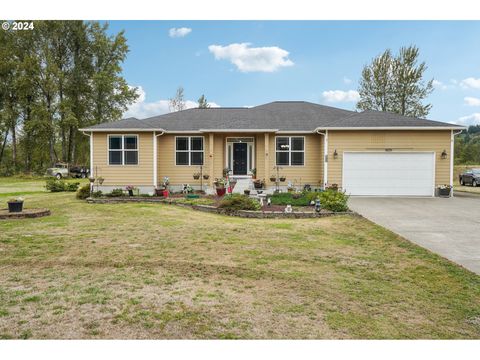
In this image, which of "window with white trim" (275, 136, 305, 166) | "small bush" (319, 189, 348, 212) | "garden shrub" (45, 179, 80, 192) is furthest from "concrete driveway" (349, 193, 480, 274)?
"garden shrub" (45, 179, 80, 192)

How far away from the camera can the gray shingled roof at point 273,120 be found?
15203 mm

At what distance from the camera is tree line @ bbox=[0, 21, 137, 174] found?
30.4 m

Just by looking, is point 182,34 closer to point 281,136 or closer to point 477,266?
point 281,136

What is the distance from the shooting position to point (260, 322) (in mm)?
3307

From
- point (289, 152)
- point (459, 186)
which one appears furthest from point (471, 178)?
point (289, 152)

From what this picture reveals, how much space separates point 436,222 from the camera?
29.4ft

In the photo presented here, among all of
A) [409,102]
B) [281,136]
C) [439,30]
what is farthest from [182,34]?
[409,102]

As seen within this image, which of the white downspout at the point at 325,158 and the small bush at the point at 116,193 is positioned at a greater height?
the white downspout at the point at 325,158

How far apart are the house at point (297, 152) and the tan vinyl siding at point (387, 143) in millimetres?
41

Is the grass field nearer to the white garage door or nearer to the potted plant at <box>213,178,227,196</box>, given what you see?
the white garage door

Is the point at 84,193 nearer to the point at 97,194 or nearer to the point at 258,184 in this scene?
the point at 97,194

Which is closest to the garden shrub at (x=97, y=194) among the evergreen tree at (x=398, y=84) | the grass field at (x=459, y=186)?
the grass field at (x=459, y=186)

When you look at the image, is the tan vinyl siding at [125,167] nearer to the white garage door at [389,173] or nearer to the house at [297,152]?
the house at [297,152]
